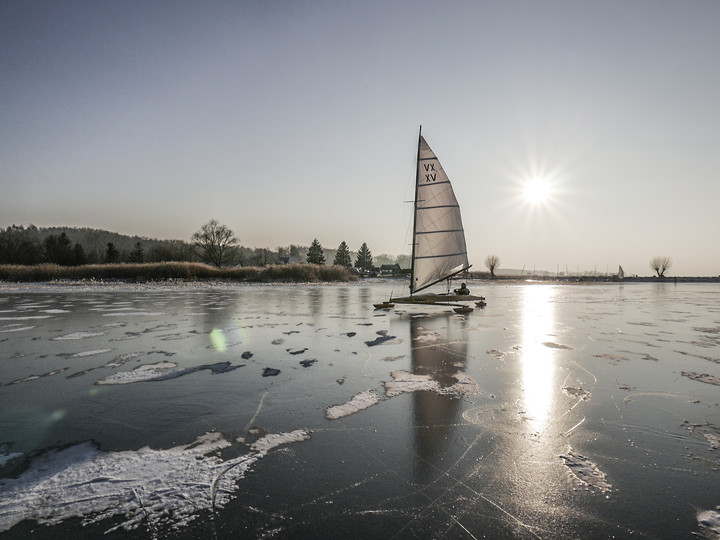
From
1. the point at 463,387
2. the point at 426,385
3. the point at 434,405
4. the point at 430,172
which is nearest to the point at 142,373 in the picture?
the point at 426,385

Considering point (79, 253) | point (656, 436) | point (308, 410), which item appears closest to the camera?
point (656, 436)

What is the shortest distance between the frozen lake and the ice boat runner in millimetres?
8115

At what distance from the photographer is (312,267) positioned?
4703 centimetres

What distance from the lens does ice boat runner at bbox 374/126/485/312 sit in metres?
14.6

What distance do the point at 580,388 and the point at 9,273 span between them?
5090cm

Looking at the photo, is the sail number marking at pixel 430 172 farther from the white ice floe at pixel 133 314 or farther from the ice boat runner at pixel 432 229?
the white ice floe at pixel 133 314

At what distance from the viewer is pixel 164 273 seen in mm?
40594

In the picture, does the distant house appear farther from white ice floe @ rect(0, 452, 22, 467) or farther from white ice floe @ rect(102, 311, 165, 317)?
white ice floe @ rect(0, 452, 22, 467)

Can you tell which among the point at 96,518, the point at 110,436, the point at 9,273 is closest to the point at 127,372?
the point at 110,436

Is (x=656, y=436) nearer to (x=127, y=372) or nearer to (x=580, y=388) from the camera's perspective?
(x=580, y=388)

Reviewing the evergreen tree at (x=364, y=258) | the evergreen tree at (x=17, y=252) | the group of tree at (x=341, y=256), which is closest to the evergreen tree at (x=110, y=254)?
the evergreen tree at (x=17, y=252)

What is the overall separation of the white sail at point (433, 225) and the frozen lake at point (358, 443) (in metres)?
8.22

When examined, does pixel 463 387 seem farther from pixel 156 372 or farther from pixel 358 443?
pixel 156 372

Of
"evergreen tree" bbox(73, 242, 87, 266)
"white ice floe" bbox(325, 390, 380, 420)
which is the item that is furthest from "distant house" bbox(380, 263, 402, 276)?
"white ice floe" bbox(325, 390, 380, 420)
